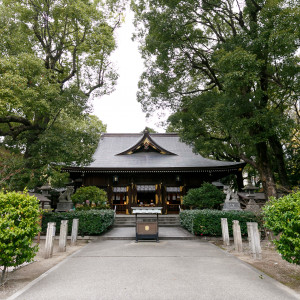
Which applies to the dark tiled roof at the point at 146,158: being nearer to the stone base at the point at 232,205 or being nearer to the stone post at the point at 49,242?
the stone base at the point at 232,205

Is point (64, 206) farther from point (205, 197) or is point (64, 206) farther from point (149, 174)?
point (205, 197)

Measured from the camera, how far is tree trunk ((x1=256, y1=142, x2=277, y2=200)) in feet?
38.3

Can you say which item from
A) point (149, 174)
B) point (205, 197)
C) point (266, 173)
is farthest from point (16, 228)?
point (149, 174)

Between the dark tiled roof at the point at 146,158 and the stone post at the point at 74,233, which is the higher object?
A: the dark tiled roof at the point at 146,158

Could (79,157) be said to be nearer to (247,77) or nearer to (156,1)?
(247,77)

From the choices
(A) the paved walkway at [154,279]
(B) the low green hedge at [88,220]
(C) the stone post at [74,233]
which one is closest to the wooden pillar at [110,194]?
(B) the low green hedge at [88,220]

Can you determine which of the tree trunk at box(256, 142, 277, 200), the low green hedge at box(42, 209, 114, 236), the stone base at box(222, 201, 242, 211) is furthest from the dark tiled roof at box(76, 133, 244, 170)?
the low green hedge at box(42, 209, 114, 236)

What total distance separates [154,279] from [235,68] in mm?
9050

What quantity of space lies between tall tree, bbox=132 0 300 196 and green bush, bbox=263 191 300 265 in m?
6.66

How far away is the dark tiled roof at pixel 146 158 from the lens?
15859mm

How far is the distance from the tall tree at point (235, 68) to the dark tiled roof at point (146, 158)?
232 centimetres

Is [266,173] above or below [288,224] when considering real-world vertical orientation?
above

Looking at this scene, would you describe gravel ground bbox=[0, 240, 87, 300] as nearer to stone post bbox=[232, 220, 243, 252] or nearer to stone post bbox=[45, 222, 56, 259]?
stone post bbox=[45, 222, 56, 259]

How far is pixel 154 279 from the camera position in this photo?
4.67 meters
